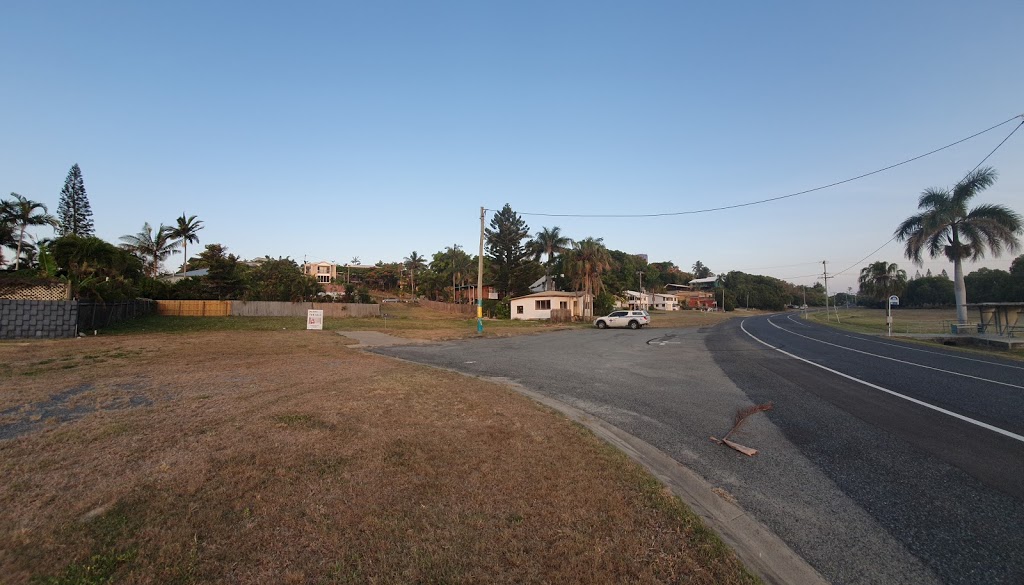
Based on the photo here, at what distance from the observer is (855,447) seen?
5.12m

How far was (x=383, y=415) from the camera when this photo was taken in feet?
18.7

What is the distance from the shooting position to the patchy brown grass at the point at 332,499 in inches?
98.9

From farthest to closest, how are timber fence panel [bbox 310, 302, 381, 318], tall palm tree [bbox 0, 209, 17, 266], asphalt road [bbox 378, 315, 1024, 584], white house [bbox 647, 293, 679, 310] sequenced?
white house [bbox 647, 293, 679, 310] → timber fence panel [bbox 310, 302, 381, 318] → tall palm tree [bbox 0, 209, 17, 266] → asphalt road [bbox 378, 315, 1024, 584]

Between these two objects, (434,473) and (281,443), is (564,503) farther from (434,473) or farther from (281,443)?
(281,443)

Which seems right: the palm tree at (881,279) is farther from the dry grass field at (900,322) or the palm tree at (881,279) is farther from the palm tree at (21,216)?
the palm tree at (21,216)

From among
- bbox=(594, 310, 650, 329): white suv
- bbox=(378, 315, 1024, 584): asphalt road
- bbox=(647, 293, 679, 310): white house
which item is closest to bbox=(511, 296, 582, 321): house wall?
bbox=(594, 310, 650, 329): white suv

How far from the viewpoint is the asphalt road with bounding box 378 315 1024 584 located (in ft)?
9.86

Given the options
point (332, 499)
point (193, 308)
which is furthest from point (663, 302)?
point (332, 499)

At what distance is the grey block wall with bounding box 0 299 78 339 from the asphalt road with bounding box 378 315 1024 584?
56.7 ft

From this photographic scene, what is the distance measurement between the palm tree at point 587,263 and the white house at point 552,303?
0.82 meters

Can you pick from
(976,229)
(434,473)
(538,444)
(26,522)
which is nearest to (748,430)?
(538,444)

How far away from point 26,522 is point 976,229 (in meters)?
39.7

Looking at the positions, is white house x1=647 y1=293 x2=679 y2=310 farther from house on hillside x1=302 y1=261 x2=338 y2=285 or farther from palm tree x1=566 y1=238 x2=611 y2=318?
house on hillside x1=302 y1=261 x2=338 y2=285

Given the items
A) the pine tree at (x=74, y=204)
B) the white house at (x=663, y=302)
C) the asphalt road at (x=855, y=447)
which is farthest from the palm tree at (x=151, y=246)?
the white house at (x=663, y=302)
